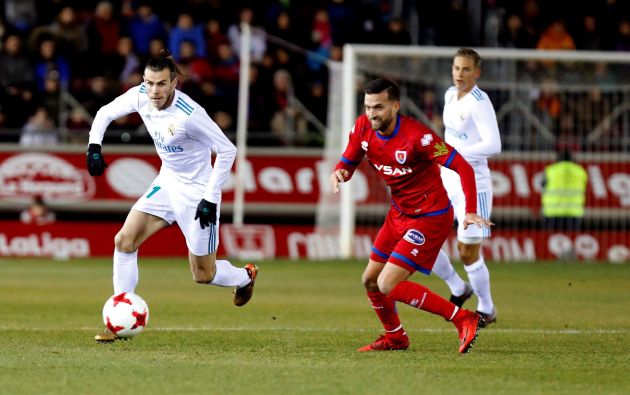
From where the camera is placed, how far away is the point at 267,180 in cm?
2086

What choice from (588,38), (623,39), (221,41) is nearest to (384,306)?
(221,41)

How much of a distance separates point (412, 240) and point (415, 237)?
0.03m

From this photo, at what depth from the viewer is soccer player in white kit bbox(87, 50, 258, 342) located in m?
9.60

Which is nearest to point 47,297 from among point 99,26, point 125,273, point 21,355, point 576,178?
point 125,273

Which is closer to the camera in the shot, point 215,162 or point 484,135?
point 215,162

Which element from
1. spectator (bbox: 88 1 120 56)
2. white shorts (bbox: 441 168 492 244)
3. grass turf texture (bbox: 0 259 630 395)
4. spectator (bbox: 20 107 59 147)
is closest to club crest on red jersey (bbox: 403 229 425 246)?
grass turf texture (bbox: 0 259 630 395)

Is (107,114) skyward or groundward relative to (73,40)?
groundward

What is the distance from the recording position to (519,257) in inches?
828

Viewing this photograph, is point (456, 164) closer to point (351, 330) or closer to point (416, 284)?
point (416, 284)

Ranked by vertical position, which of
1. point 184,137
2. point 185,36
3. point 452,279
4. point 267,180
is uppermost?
point 185,36

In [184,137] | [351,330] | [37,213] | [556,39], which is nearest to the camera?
[184,137]

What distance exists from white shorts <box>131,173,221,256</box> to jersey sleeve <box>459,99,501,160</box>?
248 cm

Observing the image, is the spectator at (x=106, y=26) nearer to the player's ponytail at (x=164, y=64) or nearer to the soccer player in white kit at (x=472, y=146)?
the soccer player in white kit at (x=472, y=146)

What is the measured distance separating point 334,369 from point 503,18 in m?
17.2
